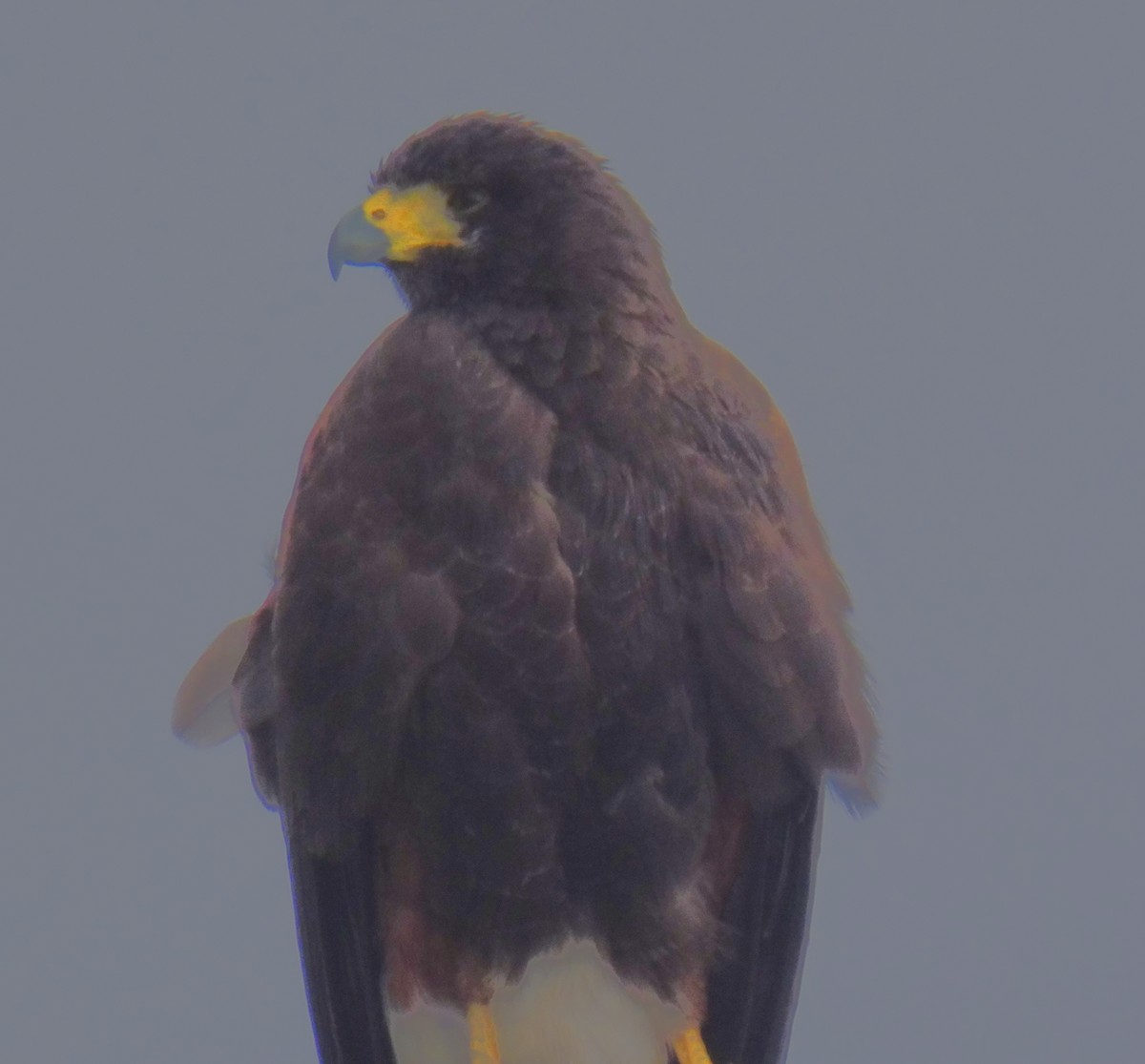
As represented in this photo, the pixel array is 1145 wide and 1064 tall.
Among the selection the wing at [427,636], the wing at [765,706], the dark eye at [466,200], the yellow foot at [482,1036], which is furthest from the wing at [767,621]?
the yellow foot at [482,1036]

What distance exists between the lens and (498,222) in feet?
5.55

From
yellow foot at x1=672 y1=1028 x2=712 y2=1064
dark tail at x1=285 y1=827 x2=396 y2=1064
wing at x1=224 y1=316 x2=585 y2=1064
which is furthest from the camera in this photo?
yellow foot at x1=672 y1=1028 x2=712 y2=1064

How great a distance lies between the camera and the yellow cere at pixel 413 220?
5.61 ft

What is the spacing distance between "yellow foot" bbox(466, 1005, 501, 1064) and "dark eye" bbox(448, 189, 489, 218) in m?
0.94

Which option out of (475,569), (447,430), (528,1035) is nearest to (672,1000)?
(528,1035)

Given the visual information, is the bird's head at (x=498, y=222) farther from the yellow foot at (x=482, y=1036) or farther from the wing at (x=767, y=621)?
the yellow foot at (x=482, y=1036)

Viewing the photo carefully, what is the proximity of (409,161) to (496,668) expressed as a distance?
0.59 metres

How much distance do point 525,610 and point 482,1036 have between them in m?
0.58

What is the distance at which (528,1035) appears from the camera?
1928 mm

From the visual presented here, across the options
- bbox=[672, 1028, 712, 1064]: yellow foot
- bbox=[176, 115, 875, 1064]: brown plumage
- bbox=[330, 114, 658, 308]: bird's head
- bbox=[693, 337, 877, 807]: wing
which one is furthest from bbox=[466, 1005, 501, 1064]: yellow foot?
bbox=[330, 114, 658, 308]: bird's head

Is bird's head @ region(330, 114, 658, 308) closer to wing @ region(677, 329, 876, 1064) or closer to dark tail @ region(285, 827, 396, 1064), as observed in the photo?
wing @ region(677, 329, 876, 1064)

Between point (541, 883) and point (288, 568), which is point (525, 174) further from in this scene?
point (541, 883)

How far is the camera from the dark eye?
1702 millimetres

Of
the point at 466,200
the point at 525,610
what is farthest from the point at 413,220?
the point at 525,610
